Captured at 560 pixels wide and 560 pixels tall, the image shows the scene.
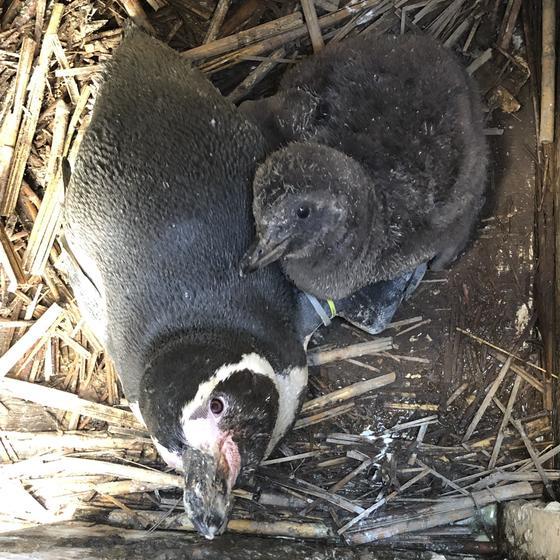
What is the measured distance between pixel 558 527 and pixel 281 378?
1027 mm

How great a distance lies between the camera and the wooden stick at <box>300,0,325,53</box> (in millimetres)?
2793

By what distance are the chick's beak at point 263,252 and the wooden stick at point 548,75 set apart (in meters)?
1.34

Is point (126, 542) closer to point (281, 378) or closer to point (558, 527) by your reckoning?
point (281, 378)

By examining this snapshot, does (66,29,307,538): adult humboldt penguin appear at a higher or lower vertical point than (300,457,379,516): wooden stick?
higher

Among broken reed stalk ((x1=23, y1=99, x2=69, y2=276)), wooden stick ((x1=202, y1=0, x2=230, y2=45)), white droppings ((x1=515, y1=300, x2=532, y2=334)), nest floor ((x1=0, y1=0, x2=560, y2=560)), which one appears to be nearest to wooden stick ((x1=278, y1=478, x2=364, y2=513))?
nest floor ((x1=0, y1=0, x2=560, y2=560))

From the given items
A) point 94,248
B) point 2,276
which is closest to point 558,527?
point 94,248

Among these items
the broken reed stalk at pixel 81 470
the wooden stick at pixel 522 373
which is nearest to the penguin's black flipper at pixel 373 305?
the wooden stick at pixel 522 373

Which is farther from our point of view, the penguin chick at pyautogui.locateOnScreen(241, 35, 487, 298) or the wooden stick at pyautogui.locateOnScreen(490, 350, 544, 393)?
the wooden stick at pyautogui.locateOnScreen(490, 350, 544, 393)

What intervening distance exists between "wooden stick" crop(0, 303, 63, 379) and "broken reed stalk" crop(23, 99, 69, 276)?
188 millimetres

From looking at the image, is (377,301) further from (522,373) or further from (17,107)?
(17,107)

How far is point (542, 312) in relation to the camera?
9.07 ft

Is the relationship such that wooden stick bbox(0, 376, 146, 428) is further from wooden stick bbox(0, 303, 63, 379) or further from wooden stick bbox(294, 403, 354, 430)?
wooden stick bbox(294, 403, 354, 430)

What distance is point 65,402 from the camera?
9.48ft

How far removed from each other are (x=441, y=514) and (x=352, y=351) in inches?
28.3
